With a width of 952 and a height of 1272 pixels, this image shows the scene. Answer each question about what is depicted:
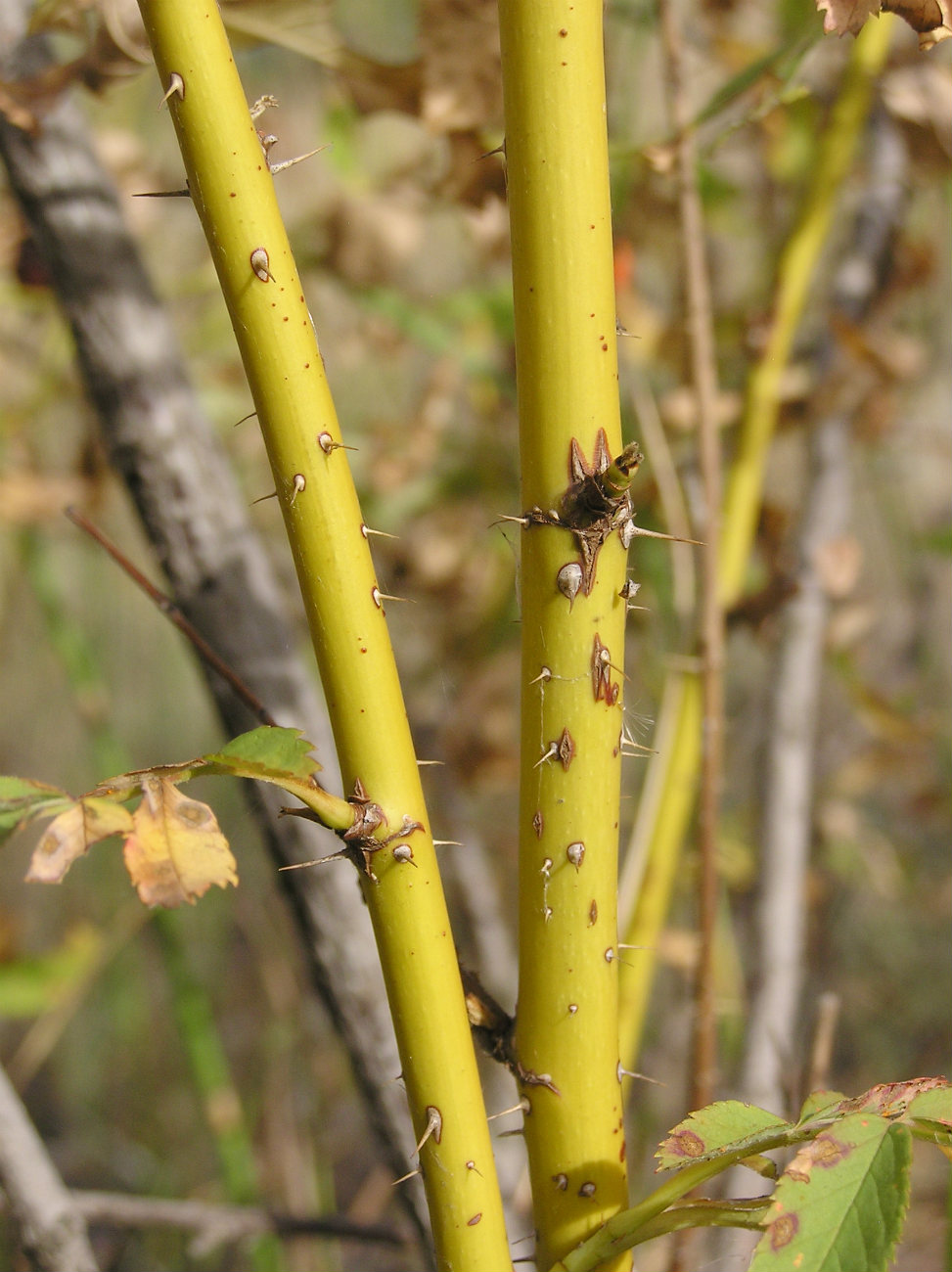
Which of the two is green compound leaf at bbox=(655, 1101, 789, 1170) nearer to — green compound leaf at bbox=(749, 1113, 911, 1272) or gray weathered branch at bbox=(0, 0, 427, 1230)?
green compound leaf at bbox=(749, 1113, 911, 1272)

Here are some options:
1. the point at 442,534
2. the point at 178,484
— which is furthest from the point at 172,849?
the point at 442,534

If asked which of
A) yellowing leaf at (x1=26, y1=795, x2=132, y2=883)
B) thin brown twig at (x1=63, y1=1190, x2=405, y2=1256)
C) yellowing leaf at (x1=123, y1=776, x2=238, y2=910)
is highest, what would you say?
yellowing leaf at (x1=26, y1=795, x2=132, y2=883)

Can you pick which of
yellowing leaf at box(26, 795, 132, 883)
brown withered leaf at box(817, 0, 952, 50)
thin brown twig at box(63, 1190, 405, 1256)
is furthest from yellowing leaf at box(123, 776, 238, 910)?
thin brown twig at box(63, 1190, 405, 1256)

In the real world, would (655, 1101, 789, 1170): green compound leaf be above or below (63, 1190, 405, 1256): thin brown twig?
above

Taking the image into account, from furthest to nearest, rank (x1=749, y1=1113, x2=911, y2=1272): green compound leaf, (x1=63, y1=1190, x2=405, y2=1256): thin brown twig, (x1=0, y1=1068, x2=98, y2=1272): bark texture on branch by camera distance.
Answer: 1. (x1=63, y1=1190, x2=405, y2=1256): thin brown twig
2. (x1=0, y1=1068, x2=98, y2=1272): bark texture on branch
3. (x1=749, y1=1113, x2=911, y2=1272): green compound leaf

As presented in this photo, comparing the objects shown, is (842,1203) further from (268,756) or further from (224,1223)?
(224,1223)

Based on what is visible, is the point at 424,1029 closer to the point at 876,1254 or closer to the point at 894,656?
the point at 876,1254

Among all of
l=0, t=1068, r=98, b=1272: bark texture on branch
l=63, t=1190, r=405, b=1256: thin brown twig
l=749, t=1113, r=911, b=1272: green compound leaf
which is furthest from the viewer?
l=63, t=1190, r=405, b=1256: thin brown twig

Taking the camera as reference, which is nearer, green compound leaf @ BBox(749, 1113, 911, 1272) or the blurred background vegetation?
green compound leaf @ BBox(749, 1113, 911, 1272)
